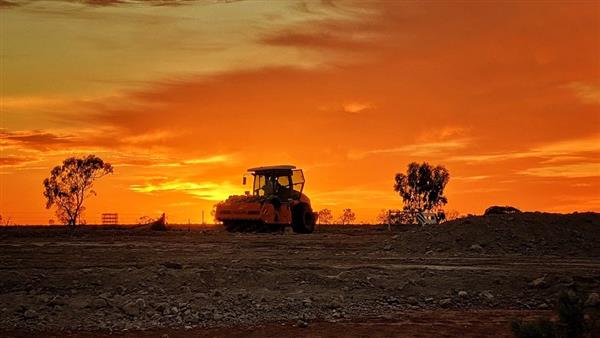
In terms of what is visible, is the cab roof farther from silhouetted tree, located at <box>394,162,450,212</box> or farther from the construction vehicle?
silhouetted tree, located at <box>394,162,450,212</box>

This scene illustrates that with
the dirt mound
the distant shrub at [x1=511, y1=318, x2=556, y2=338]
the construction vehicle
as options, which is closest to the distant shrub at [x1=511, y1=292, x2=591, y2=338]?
the distant shrub at [x1=511, y1=318, x2=556, y2=338]

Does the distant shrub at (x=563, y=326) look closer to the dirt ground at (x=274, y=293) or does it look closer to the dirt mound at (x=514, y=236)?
the dirt ground at (x=274, y=293)

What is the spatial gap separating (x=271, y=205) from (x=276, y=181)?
3.07m

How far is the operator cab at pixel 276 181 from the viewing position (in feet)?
135

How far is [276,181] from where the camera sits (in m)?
41.4

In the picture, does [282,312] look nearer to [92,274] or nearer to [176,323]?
[176,323]

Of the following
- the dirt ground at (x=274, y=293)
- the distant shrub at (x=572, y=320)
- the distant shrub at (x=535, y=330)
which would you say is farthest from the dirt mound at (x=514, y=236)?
the distant shrub at (x=535, y=330)

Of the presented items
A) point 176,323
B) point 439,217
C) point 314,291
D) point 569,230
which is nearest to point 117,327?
point 176,323

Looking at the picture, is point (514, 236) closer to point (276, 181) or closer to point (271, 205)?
point (271, 205)

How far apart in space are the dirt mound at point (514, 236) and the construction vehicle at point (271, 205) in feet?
36.9

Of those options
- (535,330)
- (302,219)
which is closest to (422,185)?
(302,219)

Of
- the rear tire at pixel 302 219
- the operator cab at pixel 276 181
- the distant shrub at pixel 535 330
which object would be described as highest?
the operator cab at pixel 276 181

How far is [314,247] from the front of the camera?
28266 mm

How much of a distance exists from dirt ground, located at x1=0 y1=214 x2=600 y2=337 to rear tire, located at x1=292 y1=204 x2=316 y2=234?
17.8m
